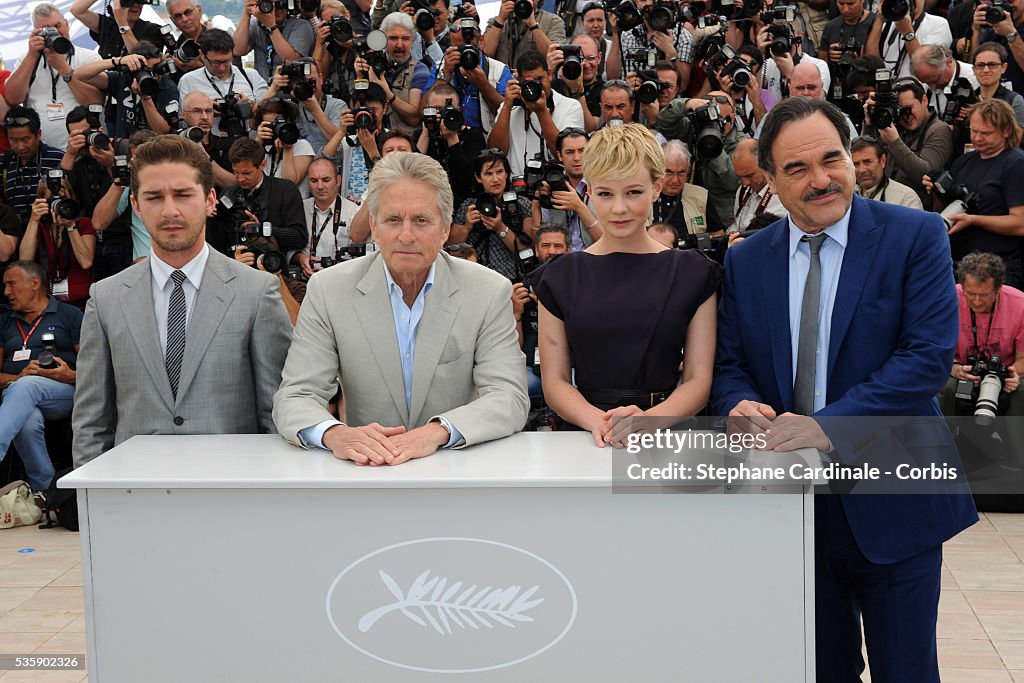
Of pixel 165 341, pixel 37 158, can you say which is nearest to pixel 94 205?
pixel 37 158

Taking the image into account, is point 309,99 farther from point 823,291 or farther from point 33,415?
point 823,291

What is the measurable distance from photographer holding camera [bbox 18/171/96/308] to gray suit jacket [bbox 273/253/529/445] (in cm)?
403

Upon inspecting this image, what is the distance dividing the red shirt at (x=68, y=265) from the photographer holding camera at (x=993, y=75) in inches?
202

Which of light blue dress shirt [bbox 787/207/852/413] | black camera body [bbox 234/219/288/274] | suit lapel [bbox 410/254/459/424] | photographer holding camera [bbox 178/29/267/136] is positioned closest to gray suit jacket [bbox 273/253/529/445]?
suit lapel [bbox 410/254/459/424]

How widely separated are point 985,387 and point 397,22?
3981 millimetres

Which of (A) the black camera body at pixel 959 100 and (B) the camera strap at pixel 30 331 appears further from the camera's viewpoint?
(A) the black camera body at pixel 959 100

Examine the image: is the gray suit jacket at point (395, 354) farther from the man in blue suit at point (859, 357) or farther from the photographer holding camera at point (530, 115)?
the photographer holding camera at point (530, 115)

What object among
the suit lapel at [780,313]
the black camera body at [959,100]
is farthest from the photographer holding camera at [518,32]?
the suit lapel at [780,313]

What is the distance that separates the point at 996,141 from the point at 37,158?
213 inches

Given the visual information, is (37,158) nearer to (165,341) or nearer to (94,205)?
(94,205)

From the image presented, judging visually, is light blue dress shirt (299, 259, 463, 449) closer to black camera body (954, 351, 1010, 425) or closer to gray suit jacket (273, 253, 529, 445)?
gray suit jacket (273, 253, 529, 445)

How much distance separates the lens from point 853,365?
2.28 m

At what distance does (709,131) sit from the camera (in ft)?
19.3

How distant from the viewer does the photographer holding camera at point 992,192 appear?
18.5 feet
